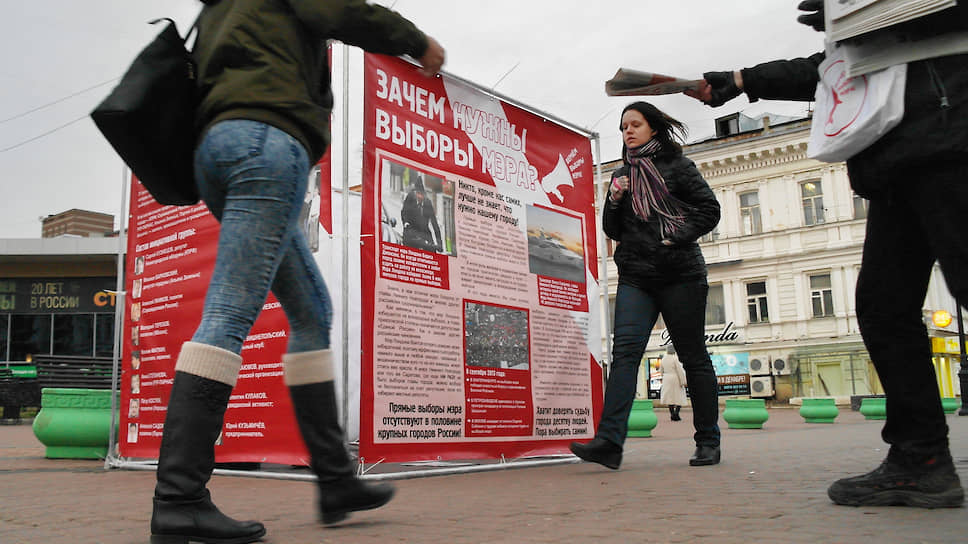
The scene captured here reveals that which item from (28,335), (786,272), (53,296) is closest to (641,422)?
(786,272)

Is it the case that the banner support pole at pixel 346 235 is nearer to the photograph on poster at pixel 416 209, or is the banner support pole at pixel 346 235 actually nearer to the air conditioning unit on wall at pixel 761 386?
the photograph on poster at pixel 416 209

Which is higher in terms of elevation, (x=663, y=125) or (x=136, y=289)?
(x=663, y=125)

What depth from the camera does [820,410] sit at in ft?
49.3

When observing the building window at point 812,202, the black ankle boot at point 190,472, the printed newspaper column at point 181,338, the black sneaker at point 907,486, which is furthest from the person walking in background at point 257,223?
the building window at point 812,202

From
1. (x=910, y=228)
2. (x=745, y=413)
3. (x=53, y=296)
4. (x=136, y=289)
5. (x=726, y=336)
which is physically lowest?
(x=745, y=413)

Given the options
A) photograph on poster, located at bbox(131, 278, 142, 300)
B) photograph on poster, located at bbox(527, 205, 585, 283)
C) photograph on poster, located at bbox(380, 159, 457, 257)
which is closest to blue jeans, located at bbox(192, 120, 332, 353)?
photograph on poster, located at bbox(380, 159, 457, 257)

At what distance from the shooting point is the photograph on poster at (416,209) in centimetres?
472

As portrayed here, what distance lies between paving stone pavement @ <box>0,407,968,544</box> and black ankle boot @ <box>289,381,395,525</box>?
9 centimetres

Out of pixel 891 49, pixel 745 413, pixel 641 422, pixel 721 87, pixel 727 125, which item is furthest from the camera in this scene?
pixel 727 125

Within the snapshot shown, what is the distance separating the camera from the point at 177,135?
2.52 meters

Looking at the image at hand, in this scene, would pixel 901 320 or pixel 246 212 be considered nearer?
pixel 246 212

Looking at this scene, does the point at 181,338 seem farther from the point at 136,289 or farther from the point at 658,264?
the point at 658,264

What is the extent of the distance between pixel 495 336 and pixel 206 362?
311cm

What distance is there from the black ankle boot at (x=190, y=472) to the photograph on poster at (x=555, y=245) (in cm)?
358
